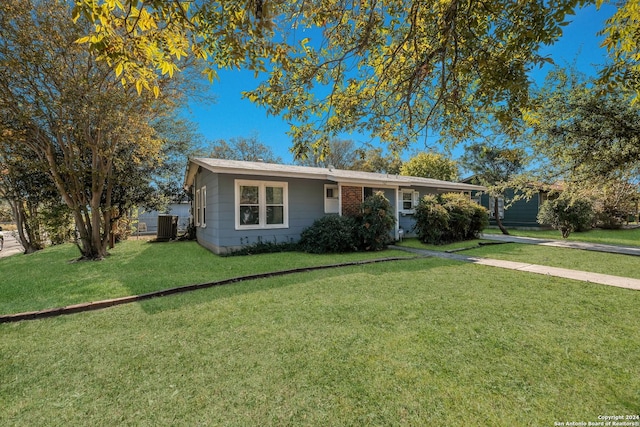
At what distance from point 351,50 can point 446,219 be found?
8.32m

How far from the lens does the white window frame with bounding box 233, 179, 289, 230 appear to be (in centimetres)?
916

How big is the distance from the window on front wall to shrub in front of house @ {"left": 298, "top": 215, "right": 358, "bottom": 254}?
4.76 metres

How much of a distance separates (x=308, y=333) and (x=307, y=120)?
110 inches

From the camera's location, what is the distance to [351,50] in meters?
3.54

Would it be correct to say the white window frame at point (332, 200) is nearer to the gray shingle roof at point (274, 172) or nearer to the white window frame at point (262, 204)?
the gray shingle roof at point (274, 172)

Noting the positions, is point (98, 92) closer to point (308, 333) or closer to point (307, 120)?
point (307, 120)

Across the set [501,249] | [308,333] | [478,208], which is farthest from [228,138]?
[308,333]

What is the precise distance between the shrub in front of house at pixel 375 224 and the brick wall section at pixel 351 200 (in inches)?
35.2

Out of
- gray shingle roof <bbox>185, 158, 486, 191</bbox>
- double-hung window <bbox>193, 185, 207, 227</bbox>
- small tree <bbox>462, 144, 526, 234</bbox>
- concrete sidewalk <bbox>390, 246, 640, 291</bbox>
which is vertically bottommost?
concrete sidewalk <bbox>390, 246, 640, 291</bbox>

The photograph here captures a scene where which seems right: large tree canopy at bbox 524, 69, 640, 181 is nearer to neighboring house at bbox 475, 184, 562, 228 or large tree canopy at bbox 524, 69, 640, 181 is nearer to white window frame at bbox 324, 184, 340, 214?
white window frame at bbox 324, 184, 340, 214

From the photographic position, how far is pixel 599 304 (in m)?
4.07

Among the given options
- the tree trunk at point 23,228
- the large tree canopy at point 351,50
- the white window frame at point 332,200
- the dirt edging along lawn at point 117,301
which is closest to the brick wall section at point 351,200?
the white window frame at point 332,200

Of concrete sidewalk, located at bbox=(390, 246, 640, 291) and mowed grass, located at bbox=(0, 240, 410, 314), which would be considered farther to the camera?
concrete sidewalk, located at bbox=(390, 246, 640, 291)

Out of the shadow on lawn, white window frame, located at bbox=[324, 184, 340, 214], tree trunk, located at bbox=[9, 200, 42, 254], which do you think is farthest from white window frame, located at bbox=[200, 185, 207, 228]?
tree trunk, located at bbox=[9, 200, 42, 254]
